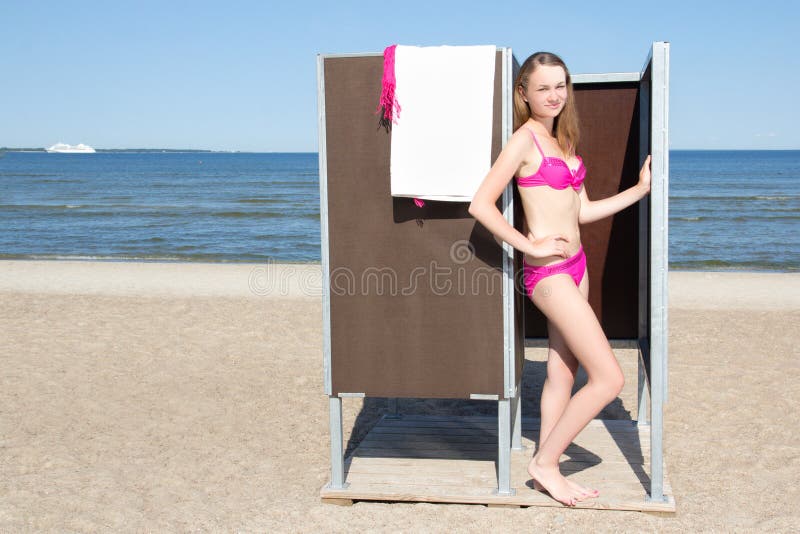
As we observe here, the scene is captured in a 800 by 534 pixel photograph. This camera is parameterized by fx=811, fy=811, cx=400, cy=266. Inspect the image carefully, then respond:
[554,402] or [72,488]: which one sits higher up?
[554,402]

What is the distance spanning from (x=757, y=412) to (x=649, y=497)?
1.89 metres

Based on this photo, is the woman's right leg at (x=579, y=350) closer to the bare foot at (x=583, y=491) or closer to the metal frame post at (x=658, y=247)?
the bare foot at (x=583, y=491)

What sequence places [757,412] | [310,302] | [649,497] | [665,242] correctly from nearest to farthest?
1. [665,242]
2. [649,497]
3. [757,412]
4. [310,302]

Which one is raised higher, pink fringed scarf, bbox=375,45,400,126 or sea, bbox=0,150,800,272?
pink fringed scarf, bbox=375,45,400,126

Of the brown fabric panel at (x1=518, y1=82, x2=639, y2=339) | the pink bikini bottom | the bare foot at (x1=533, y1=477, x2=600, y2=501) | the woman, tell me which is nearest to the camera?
the woman

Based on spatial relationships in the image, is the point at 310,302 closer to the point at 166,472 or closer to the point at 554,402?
the point at 166,472

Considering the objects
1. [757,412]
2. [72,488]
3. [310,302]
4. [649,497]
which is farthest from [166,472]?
[310,302]

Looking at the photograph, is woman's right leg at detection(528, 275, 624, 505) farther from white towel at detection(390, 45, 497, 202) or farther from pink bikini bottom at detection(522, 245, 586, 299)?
white towel at detection(390, 45, 497, 202)

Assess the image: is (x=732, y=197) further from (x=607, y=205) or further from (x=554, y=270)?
(x=554, y=270)

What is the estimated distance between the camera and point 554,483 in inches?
134

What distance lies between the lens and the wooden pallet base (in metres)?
3.47

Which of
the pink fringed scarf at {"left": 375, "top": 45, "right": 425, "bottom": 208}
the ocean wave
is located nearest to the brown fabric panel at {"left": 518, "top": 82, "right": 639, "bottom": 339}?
the pink fringed scarf at {"left": 375, "top": 45, "right": 425, "bottom": 208}

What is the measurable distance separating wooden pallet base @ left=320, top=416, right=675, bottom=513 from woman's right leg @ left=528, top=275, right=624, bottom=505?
11.4 inches

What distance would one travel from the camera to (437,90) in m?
3.18
